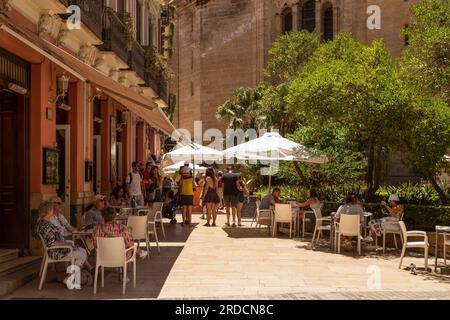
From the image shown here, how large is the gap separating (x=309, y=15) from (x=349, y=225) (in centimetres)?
3087

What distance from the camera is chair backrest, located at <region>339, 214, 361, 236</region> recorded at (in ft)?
38.2

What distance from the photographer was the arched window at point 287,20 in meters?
41.3

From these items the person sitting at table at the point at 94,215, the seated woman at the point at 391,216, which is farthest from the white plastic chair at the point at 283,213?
the person sitting at table at the point at 94,215

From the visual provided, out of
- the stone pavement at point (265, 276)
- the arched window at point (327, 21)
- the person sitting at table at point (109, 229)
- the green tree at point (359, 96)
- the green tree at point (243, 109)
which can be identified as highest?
the arched window at point (327, 21)

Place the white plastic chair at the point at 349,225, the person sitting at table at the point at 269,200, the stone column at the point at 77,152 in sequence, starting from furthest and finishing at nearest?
the person sitting at table at the point at 269,200
the stone column at the point at 77,152
the white plastic chair at the point at 349,225

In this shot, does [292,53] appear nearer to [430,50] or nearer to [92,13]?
[92,13]

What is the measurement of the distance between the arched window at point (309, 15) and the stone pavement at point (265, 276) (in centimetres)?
2907

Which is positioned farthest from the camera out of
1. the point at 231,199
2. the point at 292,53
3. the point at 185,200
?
the point at 292,53

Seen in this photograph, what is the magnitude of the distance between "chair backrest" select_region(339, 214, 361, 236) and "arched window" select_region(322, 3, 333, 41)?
2961cm

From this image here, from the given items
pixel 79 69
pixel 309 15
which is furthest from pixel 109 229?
pixel 309 15

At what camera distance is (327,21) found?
40.0 meters

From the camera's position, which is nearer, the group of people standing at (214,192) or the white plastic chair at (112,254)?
the white plastic chair at (112,254)

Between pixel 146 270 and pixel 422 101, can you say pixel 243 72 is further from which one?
pixel 146 270

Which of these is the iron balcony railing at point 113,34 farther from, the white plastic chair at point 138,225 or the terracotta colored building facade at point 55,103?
the white plastic chair at point 138,225
